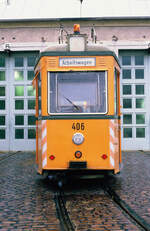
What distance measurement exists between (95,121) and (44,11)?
34.8 ft

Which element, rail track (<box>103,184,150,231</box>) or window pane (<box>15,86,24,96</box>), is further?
window pane (<box>15,86,24,96</box>)

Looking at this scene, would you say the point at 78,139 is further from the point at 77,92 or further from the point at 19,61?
the point at 19,61

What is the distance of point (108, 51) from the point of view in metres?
7.18

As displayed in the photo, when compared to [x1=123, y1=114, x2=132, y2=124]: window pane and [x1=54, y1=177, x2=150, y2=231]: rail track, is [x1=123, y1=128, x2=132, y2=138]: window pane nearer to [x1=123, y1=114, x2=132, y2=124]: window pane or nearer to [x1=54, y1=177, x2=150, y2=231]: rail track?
[x1=123, y1=114, x2=132, y2=124]: window pane

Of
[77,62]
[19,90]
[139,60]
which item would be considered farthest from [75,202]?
[139,60]

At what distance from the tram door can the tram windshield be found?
27.6 ft

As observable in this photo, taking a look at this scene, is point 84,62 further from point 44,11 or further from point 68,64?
point 44,11

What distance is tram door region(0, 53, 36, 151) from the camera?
603 inches

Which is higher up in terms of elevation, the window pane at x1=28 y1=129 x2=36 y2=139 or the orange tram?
the orange tram

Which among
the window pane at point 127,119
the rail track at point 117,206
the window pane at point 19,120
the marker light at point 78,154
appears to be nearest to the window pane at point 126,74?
the window pane at point 127,119

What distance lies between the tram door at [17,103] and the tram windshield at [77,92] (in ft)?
27.6

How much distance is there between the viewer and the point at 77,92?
278 inches

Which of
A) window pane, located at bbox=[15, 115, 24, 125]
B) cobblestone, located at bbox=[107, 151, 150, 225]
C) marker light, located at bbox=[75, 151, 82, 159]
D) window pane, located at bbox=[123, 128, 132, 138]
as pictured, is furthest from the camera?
window pane, located at bbox=[15, 115, 24, 125]

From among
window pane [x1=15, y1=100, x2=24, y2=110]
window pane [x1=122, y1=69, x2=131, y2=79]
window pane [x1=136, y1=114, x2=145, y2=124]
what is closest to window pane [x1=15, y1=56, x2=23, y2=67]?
window pane [x1=15, y1=100, x2=24, y2=110]
